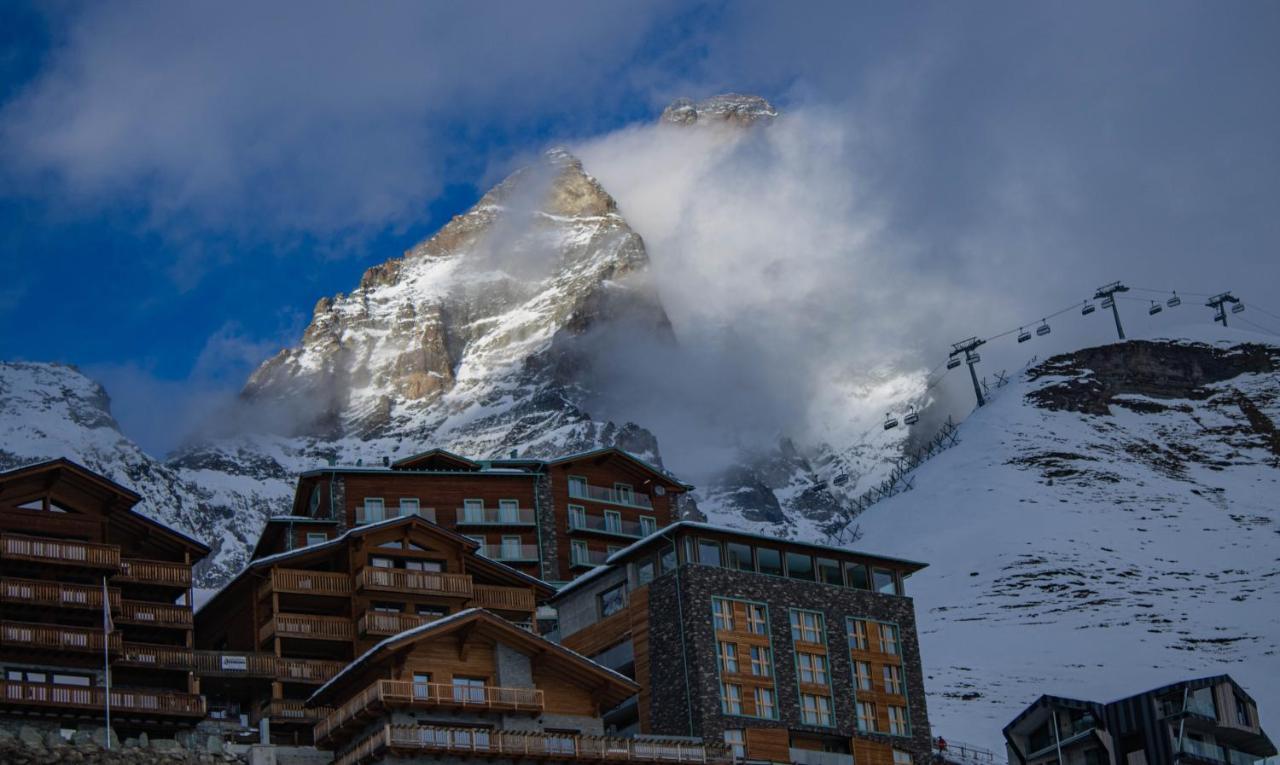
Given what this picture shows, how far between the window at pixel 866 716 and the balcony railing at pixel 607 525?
30440mm

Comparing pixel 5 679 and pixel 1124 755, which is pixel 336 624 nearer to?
pixel 5 679

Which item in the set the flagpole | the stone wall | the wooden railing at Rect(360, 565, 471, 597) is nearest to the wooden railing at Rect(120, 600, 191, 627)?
the flagpole

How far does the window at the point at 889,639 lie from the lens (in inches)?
3155

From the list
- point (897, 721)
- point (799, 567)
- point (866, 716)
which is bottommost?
point (897, 721)

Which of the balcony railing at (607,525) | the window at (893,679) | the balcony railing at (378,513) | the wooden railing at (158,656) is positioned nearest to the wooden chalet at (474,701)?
the wooden railing at (158,656)

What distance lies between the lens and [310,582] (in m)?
77.3

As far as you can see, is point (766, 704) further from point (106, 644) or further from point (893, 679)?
point (106, 644)

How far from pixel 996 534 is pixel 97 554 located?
412ft

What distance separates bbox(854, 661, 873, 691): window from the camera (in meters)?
78.1

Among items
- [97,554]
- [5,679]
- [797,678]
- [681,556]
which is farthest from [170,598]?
[797,678]

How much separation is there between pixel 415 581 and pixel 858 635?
771 inches

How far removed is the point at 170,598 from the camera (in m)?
76.2

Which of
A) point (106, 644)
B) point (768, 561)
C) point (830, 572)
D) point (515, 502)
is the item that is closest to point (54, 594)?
point (106, 644)

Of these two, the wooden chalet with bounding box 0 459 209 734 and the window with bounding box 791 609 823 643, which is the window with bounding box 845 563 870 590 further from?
the wooden chalet with bounding box 0 459 209 734
